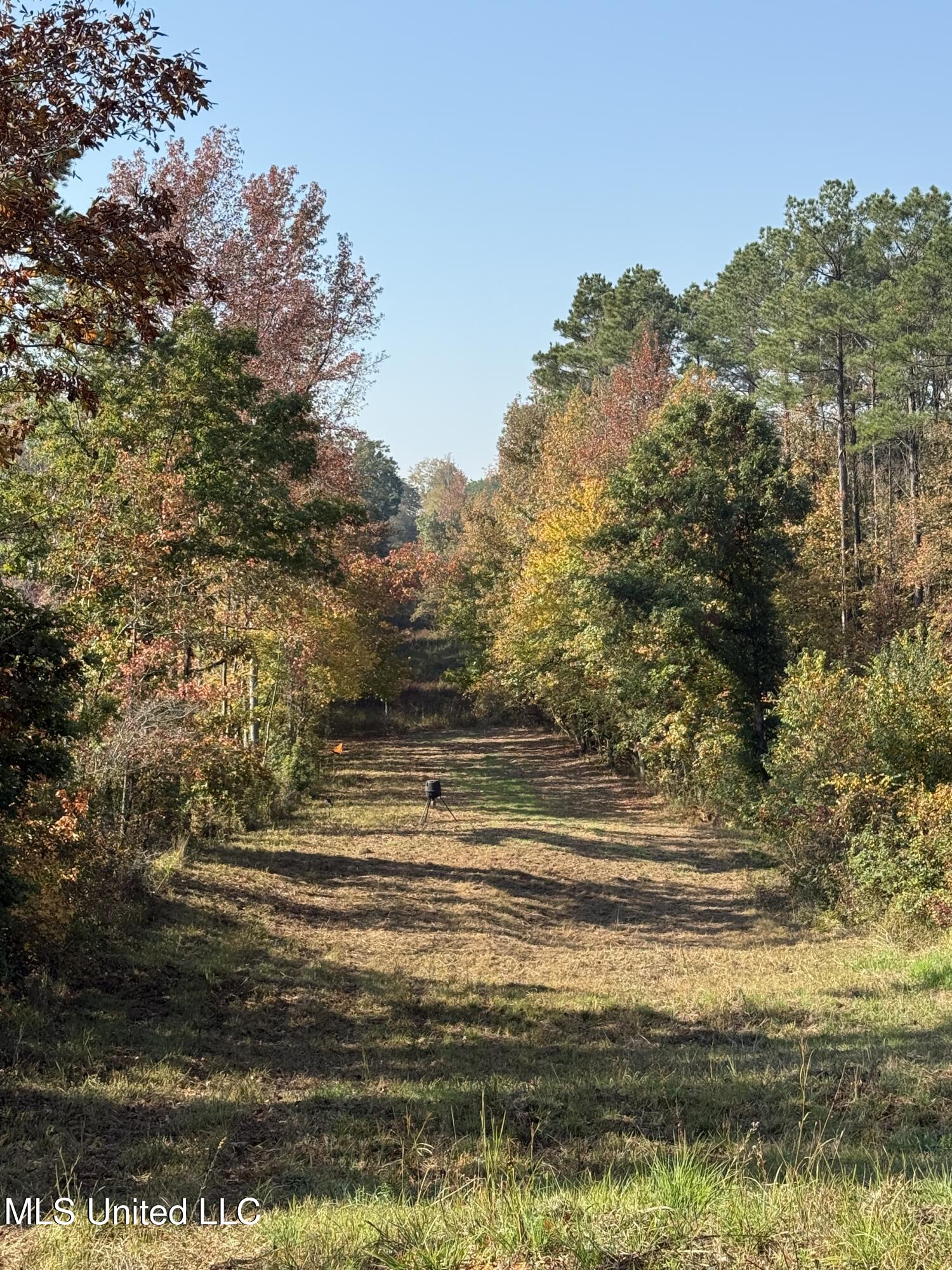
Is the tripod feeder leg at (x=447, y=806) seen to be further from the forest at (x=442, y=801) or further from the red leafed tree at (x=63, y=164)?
the red leafed tree at (x=63, y=164)

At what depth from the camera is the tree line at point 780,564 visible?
52.1ft

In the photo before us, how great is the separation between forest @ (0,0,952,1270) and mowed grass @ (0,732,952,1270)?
0.14 ft

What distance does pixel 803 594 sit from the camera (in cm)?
2878

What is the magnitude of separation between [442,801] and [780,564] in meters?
10.3

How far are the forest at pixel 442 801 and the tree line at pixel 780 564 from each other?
15cm

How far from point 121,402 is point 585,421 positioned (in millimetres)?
24240

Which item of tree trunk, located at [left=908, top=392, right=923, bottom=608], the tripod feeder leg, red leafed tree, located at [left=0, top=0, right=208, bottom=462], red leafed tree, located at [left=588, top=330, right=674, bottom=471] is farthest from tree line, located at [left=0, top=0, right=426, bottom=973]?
tree trunk, located at [left=908, top=392, right=923, bottom=608]

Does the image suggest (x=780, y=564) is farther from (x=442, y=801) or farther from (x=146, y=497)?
(x=146, y=497)

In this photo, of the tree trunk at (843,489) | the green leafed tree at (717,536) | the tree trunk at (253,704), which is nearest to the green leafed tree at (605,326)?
the tree trunk at (843,489)

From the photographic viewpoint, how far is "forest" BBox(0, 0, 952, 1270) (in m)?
5.23

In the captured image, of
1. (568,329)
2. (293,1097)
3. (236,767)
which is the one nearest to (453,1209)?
(293,1097)

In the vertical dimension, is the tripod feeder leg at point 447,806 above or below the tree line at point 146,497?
below

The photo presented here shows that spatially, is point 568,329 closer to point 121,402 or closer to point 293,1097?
point 121,402

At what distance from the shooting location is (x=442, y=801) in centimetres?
2575
